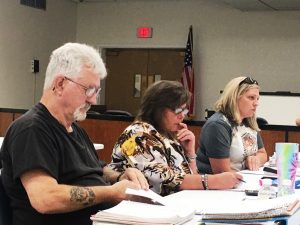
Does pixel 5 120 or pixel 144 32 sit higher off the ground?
pixel 144 32

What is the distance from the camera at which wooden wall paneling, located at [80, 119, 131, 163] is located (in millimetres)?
5484

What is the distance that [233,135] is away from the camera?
319 cm

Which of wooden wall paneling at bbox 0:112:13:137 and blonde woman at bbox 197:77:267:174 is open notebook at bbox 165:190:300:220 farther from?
wooden wall paneling at bbox 0:112:13:137

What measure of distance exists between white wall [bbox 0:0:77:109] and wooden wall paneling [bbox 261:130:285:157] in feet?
13.7

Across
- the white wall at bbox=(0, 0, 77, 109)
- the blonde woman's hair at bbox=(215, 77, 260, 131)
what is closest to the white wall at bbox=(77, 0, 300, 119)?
the white wall at bbox=(0, 0, 77, 109)

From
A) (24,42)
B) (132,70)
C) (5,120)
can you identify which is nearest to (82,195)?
(5,120)

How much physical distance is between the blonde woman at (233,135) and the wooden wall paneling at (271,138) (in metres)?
1.42

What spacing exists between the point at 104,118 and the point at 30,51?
2913 mm

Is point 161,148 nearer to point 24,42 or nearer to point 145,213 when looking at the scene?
point 145,213

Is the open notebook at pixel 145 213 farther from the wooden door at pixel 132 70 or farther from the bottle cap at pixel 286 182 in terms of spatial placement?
the wooden door at pixel 132 70

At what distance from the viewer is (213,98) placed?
8195 mm

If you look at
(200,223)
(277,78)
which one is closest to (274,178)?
(200,223)

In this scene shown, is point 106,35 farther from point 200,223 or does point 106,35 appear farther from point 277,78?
point 200,223

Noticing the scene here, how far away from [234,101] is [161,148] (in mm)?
1095
